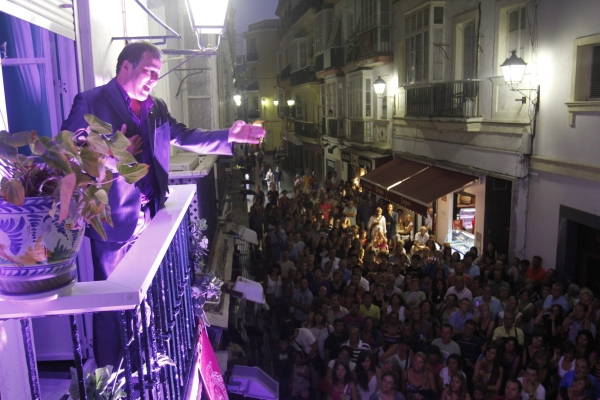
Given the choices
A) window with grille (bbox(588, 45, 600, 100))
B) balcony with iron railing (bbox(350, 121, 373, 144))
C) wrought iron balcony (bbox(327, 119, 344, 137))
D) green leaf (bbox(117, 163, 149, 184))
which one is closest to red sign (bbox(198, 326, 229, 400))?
green leaf (bbox(117, 163, 149, 184))

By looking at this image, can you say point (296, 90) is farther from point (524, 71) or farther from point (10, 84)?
point (10, 84)

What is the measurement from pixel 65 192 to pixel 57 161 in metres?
0.10

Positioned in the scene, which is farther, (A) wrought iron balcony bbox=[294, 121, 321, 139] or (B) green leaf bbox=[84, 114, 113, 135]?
(A) wrought iron balcony bbox=[294, 121, 321, 139]

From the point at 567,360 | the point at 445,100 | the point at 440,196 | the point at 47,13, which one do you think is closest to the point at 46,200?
the point at 47,13

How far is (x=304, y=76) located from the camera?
110ft

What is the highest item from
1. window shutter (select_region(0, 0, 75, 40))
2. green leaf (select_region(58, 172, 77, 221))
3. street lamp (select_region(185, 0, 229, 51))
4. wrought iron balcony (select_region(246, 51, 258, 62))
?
wrought iron balcony (select_region(246, 51, 258, 62))

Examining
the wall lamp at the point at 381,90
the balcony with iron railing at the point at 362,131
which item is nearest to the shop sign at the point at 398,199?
the wall lamp at the point at 381,90

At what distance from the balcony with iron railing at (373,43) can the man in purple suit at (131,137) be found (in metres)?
16.4

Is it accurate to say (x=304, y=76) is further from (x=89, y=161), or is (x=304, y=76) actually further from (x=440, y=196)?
(x=89, y=161)

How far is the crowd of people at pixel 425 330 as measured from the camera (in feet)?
21.0

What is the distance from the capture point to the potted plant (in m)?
1.64

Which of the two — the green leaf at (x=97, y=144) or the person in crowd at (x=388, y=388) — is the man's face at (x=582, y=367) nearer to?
the person in crowd at (x=388, y=388)

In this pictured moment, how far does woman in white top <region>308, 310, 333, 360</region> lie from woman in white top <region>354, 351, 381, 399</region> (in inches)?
40.4

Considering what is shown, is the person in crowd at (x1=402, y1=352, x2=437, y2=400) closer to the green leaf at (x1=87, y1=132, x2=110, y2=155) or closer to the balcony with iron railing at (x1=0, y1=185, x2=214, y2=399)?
the balcony with iron railing at (x1=0, y1=185, x2=214, y2=399)
